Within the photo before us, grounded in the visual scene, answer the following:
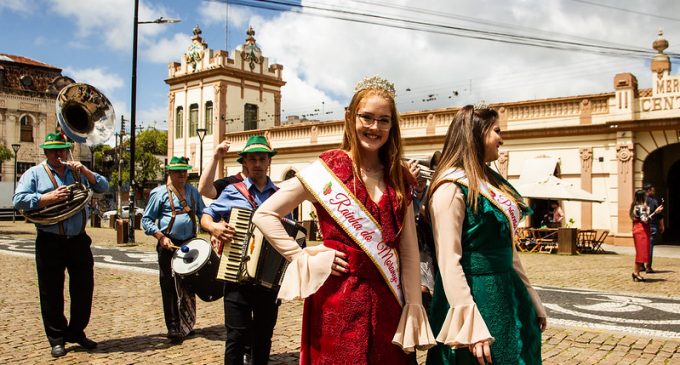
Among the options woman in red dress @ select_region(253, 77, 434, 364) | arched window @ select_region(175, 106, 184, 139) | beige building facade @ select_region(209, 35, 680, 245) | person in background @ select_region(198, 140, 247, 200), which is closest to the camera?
woman in red dress @ select_region(253, 77, 434, 364)

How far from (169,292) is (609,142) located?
19.3m

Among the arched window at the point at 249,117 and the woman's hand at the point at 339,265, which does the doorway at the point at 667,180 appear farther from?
the arched window at the point at 249,117

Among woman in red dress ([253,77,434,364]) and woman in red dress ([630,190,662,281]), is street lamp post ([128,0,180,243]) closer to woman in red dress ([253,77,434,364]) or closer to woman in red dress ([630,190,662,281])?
woman in red dress ([630,190,662,281])

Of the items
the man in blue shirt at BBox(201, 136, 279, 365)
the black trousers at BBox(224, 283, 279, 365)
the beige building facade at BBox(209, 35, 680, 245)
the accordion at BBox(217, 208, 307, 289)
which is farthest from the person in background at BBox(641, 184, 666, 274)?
the accordion at BBox(217, 208, 307, 289)

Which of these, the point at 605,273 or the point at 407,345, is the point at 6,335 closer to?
the point at 407,345

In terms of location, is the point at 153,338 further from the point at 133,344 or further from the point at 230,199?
the point at 230,199

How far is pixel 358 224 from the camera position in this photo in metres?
2.66

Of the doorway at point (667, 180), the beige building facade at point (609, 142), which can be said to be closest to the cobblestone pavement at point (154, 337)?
the beige building facade at point (609, 142)

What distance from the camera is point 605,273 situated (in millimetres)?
13086

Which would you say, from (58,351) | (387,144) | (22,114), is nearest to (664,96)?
(58,351)

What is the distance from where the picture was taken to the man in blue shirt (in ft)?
13.9

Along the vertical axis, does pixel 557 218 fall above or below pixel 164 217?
below

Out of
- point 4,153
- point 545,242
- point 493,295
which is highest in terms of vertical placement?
point 4,153

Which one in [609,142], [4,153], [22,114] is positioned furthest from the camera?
[22,114]
